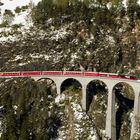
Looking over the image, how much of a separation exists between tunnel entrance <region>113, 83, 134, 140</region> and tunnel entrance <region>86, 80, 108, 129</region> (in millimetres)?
3722

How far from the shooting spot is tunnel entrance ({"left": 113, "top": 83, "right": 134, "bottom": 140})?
121 metres

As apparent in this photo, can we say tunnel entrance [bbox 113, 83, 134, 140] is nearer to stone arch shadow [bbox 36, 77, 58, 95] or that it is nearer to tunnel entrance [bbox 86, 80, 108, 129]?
tunnel entrance [bbox 86, 80, 108, 129]

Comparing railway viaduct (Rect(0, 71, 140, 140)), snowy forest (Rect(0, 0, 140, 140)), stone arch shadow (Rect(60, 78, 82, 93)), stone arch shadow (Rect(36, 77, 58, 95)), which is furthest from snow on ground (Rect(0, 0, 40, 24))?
railway viaduct (Rect(0, 71, 140, 140))

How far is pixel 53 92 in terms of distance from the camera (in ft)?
414

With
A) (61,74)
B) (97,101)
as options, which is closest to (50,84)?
(61,74)

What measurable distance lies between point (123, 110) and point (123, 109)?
1.16 feet

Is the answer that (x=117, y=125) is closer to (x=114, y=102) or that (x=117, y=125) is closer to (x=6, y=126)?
(x=114, y=102)

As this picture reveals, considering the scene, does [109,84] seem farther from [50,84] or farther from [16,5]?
[16,5]

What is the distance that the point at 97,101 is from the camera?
409 ft

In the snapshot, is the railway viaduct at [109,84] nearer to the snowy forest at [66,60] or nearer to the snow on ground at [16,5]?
the snowy forest at [66,60]

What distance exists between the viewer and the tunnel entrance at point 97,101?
121m

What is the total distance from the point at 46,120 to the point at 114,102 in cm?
1804

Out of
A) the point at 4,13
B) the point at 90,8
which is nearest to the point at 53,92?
the point at 90,8

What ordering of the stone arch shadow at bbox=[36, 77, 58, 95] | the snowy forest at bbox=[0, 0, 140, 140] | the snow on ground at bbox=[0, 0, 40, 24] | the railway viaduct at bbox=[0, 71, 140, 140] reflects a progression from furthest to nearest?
1. the snow on ground at bbox=[0, 0, 40, 24]
2. the stone arch shadow at bbox=[36, 77, 58, 95]
3. the snowy forest at bbox=[0, 0, 140, 140]
4. the railway viaduct at bbox=[0, 71, 140, 140]
